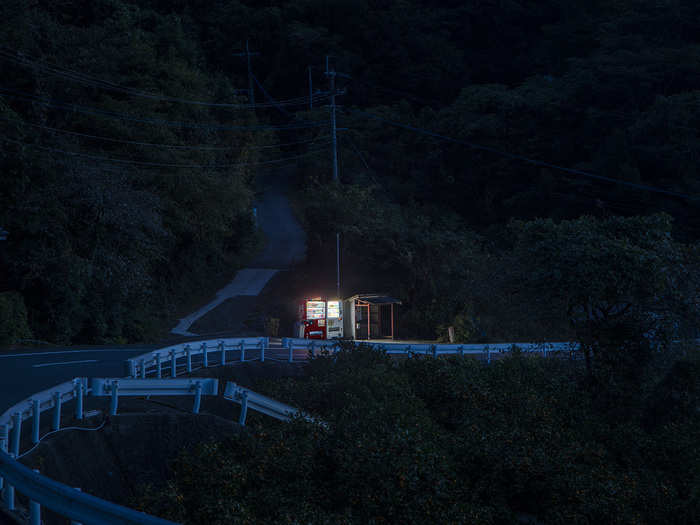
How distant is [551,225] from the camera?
15562mm

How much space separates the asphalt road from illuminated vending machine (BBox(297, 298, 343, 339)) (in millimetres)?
7728

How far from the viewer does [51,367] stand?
15977 millimetres

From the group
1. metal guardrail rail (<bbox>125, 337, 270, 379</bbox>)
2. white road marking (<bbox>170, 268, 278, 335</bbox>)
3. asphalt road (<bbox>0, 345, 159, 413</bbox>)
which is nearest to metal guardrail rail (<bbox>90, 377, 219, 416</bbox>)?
metal guardrail rail (<bbox>125, 337, 270, 379</bbox>)

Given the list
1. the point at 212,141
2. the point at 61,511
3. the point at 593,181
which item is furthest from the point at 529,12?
the point at 61,511

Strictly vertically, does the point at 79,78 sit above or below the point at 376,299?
above

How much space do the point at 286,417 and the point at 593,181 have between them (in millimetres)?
31071

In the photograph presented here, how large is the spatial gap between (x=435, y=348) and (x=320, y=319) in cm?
952

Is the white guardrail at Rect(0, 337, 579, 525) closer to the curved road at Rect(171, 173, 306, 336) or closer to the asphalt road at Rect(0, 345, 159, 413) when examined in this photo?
the asphalt road at Rect(0, 345, 159, 413)

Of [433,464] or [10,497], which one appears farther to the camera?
[433,464]

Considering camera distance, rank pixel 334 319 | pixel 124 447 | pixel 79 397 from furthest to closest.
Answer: pixel 334 319 → pixel 79 397 → pixel 124 447

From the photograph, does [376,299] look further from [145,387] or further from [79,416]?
[79,416]

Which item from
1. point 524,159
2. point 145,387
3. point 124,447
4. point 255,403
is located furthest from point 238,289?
point 124,447

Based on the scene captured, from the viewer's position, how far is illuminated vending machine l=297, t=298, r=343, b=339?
26.4 meters

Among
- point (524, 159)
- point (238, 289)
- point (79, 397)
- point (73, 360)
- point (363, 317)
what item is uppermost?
point (524, 159)
